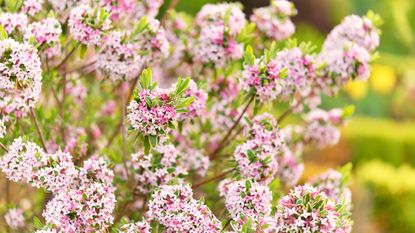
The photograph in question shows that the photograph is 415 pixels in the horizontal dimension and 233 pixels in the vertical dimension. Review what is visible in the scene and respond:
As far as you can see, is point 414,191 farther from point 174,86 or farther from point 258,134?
point 174,86

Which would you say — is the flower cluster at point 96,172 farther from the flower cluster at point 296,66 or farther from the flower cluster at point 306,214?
the flower cluster at point 296,66

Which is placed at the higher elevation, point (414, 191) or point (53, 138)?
point (414, 191)

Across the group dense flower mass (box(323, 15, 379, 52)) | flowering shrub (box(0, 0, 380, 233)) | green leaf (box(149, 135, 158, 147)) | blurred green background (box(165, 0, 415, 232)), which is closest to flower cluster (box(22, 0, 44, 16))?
flowering shrub (box(0, 0, 380, 233))

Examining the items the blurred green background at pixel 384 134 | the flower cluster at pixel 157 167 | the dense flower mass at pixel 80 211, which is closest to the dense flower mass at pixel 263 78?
the flower cluster at pixel 157 167

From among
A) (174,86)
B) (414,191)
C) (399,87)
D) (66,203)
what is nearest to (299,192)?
(174,86)

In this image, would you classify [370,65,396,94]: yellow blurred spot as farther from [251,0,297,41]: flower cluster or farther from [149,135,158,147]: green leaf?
[149,135,158,147]: green leaf

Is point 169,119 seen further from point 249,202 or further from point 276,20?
point 276,20
